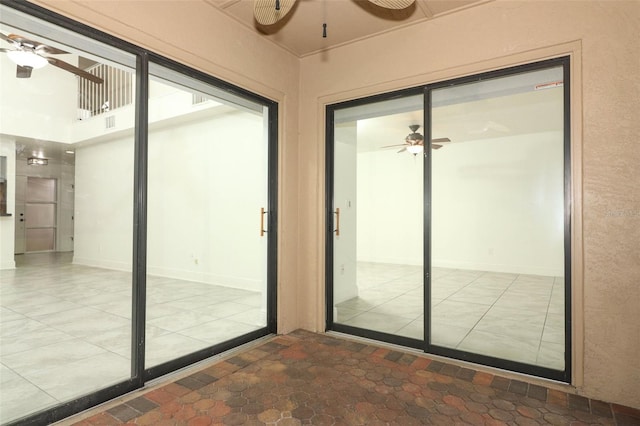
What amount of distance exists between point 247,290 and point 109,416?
3.13 metres

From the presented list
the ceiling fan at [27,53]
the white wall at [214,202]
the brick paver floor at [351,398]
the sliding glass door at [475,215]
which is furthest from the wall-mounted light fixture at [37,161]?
the sliding glass door at [475,215]

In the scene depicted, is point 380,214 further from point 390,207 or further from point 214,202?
point 214,202

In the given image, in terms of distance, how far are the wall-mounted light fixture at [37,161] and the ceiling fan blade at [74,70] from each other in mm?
627

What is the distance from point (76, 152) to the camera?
249cm

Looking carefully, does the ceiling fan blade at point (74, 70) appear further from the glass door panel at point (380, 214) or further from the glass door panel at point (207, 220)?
the glass door panel at point (380, 214)

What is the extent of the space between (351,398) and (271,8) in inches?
98.4

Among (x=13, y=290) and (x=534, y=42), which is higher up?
(x=534, y=42)

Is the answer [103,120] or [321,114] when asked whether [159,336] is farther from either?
[321,114]

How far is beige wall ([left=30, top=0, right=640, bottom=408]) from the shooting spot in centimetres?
223

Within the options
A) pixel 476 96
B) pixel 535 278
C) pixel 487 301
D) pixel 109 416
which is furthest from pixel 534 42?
pixel 109 416

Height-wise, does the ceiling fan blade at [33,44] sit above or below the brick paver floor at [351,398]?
above

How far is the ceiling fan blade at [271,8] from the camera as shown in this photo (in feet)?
6.29

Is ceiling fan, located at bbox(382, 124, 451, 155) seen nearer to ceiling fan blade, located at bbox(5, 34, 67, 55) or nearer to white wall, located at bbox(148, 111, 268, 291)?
white wall, located at bbox(148, 111, 268, 291)

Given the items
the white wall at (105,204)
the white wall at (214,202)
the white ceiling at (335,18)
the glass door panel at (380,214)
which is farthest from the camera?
the white wall at (214,202)
